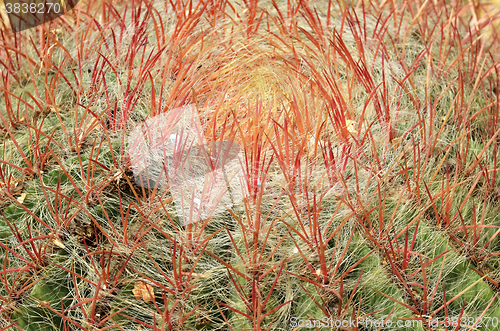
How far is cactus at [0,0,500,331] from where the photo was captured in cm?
148

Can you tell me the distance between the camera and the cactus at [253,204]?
1.48 meters

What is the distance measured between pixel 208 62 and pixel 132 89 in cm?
34

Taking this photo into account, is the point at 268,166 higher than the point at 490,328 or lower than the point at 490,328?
higher

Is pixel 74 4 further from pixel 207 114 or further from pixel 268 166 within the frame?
pixel 268 166

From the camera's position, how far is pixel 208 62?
180 cm

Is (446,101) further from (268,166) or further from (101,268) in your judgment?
(101,268)

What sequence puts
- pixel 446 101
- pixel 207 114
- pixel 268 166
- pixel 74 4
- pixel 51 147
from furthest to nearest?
pixel 74 4, pixel 446 101, pixel 51 147, pixel 207 114, pixel 268 166

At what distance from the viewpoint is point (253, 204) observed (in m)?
1.53

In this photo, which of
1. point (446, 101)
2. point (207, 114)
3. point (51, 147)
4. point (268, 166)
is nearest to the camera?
point (268, 166)

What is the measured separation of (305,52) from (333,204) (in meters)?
0.67

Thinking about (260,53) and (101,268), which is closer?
(101,268)

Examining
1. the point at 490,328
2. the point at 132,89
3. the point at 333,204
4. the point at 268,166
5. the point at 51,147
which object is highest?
the point at 132,89

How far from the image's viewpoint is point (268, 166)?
1476mm

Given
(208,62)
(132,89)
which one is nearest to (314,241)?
(208,62)
